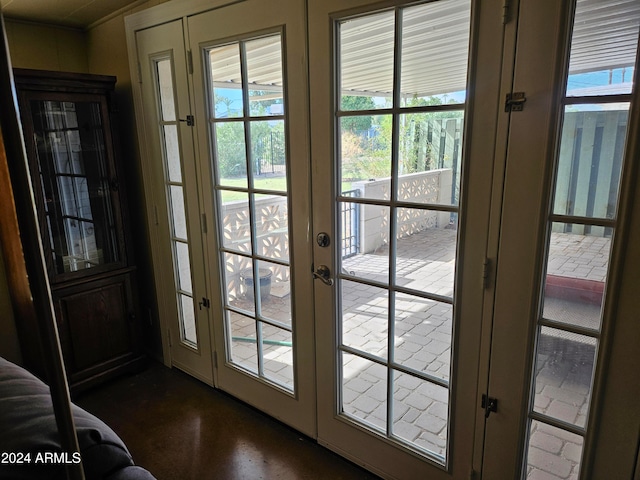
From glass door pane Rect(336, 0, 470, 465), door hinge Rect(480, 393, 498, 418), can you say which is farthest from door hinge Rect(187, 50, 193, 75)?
door hinge Rect(480, 393, 498, 418)

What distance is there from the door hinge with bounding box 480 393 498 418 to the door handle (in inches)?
29.8

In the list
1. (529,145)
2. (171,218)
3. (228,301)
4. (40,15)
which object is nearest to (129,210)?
(171,218)

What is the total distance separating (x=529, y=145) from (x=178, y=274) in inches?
84.6

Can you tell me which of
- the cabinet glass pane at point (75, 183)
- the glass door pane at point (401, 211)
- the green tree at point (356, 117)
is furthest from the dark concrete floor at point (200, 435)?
the green tree at point (356, 117)

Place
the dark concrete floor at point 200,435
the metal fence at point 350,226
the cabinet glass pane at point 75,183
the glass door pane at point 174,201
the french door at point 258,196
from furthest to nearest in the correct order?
the cabinet glass pane at point 75,183, the glass door pane at point 174,201, the dark concrete floor at point 200,435, the french door at point 258,196, the metal fence at point 350,226

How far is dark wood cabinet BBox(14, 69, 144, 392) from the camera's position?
238cm

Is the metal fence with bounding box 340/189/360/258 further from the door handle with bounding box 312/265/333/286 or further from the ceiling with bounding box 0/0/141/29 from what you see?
the ceiling with bounding box 0/0/141/29

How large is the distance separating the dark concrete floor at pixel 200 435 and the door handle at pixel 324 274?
34.5 inches

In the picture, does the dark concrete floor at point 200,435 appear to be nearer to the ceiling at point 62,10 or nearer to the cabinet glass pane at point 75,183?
the cabinet glass pane at point 75,183

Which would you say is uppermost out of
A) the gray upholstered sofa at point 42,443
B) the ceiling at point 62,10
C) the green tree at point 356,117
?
the ceiling at point 62,10

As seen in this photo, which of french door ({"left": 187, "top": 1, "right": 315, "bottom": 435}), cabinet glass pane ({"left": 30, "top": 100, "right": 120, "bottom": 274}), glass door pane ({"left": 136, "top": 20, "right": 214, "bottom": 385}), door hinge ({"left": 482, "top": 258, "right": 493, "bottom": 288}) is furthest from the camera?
cabinet glass pane ({"left": 30, "top": 100, "right": 120, "bottom": 274})

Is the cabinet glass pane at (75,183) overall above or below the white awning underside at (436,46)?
below

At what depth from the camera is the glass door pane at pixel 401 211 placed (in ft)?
4.82

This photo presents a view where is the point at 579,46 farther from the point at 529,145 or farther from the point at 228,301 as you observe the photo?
the point at 228,301
